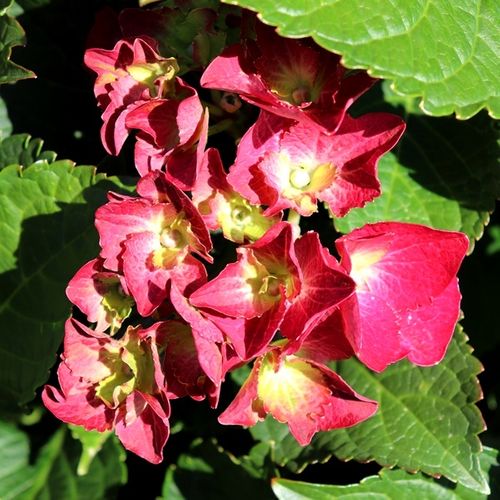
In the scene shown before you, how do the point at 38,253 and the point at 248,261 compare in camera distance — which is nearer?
the point at 248,261

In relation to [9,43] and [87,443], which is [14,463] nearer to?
[87,443]

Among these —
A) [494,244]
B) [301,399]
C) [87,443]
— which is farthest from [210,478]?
[494,244]

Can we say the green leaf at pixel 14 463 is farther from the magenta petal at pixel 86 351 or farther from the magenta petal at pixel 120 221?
the magenta petal at pixel 120 221

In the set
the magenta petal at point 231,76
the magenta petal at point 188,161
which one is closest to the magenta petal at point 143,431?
the magenta petal at point 188,161

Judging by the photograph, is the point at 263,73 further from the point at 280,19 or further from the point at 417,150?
the point at 417,150

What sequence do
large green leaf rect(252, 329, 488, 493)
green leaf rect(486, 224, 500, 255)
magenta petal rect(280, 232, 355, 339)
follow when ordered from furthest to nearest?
green leaf rect(486, 224, 500, 255)
large green leaf rect(252, 329, 488, 493)
magenta petal rect(280, 232, 355, 339)

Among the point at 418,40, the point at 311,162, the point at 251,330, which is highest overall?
the point at 418,40

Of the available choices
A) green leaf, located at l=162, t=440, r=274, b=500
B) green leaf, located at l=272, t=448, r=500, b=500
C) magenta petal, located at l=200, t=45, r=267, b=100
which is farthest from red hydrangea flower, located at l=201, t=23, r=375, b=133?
green leaf, located at l=162, t=440, r=274, b=500

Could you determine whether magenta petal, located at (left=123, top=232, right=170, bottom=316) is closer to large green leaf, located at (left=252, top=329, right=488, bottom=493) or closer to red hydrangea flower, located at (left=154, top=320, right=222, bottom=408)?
red hydrangea flower, located at (left=154, top=320, right=222, bottom=408)
